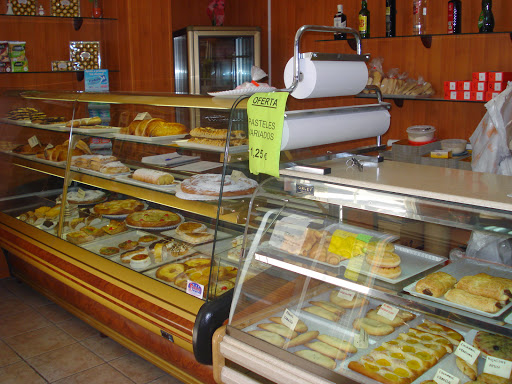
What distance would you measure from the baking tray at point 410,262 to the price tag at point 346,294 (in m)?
0.19

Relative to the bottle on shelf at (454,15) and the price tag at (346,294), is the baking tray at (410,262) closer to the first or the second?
the price tag at (346,294)

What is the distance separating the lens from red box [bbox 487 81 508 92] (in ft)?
12.6

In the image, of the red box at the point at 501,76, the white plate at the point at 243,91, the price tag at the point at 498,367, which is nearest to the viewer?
the price tag at the point at 498,367

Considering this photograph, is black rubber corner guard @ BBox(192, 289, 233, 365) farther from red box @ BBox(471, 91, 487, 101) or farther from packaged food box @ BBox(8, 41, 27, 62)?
packaged food box @ BBox(8, 41, 27, 62)

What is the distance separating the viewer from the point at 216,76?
227 inches

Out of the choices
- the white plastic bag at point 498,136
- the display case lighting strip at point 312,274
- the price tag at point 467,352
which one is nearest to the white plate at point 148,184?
the display case lighting strip at point 312,274

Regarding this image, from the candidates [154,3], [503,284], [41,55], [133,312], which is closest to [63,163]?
[133,312]

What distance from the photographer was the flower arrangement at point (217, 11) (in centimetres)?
595

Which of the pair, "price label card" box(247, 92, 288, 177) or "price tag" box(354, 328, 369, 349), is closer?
"price tag" box(354, 328, 369, 349)

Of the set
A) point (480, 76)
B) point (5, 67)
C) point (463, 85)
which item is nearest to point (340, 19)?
point (463, 85)

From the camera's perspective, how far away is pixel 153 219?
3230 millimetres

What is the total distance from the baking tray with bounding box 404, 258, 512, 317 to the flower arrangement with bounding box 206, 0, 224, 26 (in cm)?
479

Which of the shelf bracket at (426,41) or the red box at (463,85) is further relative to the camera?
the shelf bracket at (426,41)

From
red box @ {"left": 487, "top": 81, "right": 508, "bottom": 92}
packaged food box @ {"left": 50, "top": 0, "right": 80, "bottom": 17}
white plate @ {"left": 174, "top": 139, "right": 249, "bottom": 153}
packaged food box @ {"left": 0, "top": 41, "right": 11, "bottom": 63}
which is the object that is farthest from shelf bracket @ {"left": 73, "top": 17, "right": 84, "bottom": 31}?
red box @ {"left": 487, "top": 81, "right": 508, "bottom": 92}
